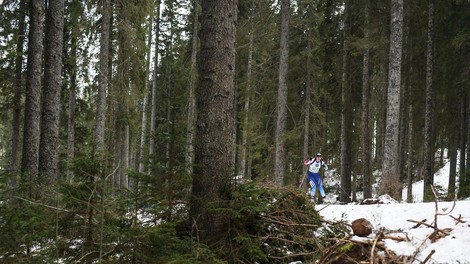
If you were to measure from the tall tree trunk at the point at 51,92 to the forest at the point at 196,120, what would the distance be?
3cm

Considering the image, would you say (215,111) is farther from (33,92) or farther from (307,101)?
(307,101)

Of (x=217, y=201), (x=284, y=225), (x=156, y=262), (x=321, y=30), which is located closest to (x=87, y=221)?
(x=156, y=262)

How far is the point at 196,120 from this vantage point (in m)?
4.94

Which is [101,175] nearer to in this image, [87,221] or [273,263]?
[87,221]

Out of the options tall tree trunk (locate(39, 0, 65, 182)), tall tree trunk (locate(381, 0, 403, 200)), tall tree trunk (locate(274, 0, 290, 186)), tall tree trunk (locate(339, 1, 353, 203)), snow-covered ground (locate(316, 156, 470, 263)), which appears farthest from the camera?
tall tree trunk (locate(339, 1, 353, 203))

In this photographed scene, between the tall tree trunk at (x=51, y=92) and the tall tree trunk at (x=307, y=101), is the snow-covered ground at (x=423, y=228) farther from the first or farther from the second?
the tall tree trunk at (x=307, y=101)

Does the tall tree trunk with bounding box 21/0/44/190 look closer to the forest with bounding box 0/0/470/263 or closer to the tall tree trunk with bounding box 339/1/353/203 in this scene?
the forest with bounding box 0/0/470/263

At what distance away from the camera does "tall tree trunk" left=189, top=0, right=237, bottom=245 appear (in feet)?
14.9

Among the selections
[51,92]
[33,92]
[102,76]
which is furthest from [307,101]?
[33,92]

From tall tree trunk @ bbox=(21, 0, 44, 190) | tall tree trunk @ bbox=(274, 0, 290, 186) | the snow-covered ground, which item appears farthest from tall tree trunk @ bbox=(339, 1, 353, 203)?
tall tree trunk @ bbox=(21, 0, 44, 190)

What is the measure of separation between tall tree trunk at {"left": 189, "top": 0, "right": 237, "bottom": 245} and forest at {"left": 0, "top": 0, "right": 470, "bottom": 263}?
1cm

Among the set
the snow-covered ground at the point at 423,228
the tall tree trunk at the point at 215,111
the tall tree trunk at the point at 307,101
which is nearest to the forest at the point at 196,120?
the tall tree trunk at the point at 215,111

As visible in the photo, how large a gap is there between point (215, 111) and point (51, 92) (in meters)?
6.41

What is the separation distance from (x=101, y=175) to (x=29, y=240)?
3.26 feet
